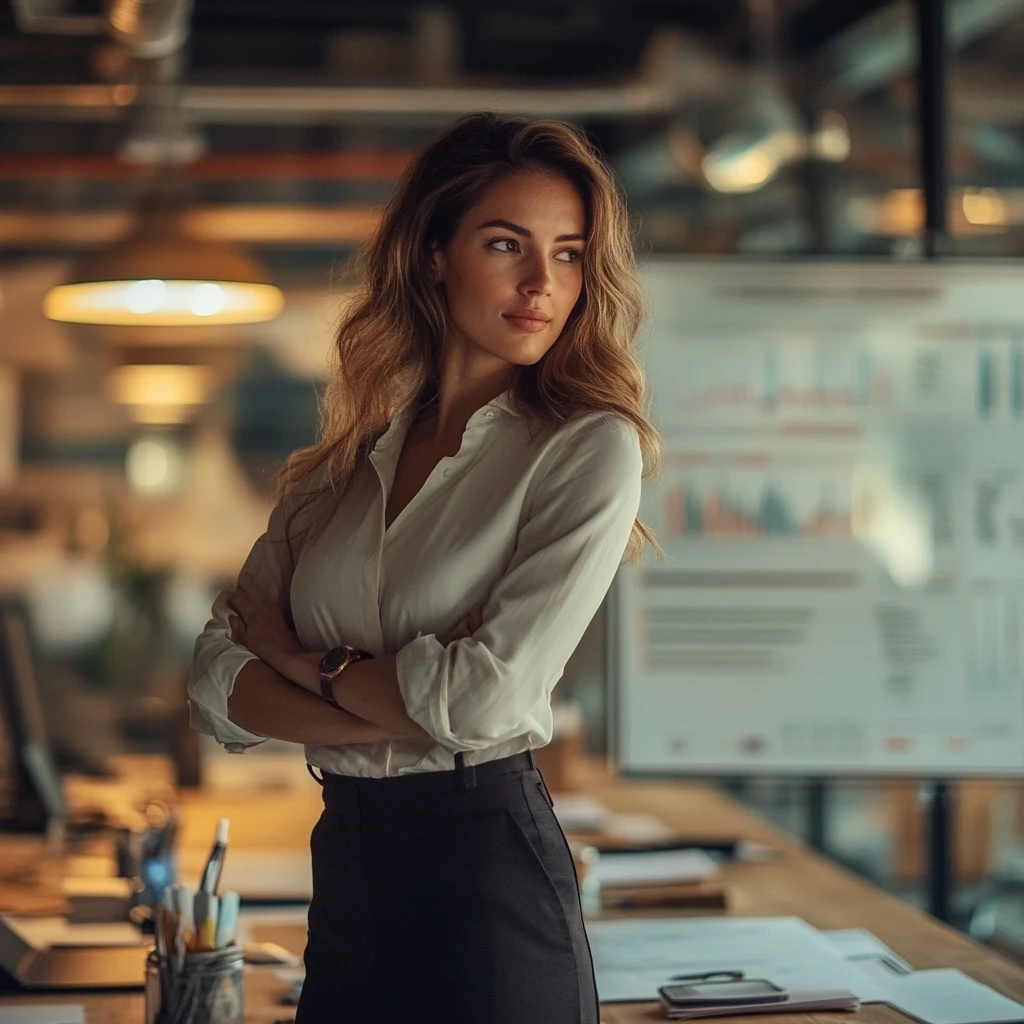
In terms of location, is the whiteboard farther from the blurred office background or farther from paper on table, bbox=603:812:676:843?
the blurred office background

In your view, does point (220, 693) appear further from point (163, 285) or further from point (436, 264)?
point (163, 285)

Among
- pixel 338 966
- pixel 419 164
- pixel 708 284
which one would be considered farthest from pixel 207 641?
pixel 708 284

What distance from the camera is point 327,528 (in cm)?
192

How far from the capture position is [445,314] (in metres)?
2.00

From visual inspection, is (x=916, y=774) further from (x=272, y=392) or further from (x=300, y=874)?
(x=272, y=392)

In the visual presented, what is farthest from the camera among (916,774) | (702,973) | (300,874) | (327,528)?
(916,774)

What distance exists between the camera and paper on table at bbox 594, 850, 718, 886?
297 centimetres

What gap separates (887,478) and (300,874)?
1.64 meters

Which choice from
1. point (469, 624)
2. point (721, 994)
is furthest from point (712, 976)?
point (469, 624)

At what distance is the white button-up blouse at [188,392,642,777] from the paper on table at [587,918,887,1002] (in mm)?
674

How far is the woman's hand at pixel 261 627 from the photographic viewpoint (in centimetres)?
191

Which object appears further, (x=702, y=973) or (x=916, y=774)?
(x=916, y=774)

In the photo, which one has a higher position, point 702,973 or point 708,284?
point 708,284

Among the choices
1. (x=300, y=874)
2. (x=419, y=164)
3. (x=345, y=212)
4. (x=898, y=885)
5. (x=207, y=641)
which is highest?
(x=345, y=212)
